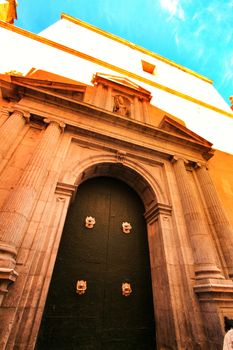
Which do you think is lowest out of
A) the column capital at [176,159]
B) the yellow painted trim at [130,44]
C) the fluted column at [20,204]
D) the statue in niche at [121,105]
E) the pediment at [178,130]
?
the fluted column at [20,204]

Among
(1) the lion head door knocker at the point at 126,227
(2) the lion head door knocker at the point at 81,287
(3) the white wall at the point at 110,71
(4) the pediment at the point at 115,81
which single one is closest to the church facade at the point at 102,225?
(2) the lion head door knocker at the point at 81,287

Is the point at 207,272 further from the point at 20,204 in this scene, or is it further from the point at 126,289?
the point at 20,204

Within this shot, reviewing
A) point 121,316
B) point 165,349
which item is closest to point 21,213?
point 121,316

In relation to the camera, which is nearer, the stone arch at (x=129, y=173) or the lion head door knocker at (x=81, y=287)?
the lion head door knocker at (x=81, y=287)

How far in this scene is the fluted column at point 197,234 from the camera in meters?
4.01

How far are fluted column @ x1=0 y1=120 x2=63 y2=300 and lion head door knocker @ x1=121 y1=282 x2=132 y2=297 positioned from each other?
2463 millimetres

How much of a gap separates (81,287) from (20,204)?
86.1 inches

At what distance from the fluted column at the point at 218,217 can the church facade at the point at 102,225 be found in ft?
0.10

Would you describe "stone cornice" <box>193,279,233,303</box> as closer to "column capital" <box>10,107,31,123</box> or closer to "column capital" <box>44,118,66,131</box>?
"column capital" <box>44,118,66,131</box>

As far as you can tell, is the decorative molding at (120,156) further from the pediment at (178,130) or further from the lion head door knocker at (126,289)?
the lion head door knocker at (126,289)

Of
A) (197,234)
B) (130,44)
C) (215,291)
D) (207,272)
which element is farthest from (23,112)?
(130,44)

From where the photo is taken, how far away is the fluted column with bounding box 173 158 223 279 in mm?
4008

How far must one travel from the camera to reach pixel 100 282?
4062 millimetres

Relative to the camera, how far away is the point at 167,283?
3949 mm
